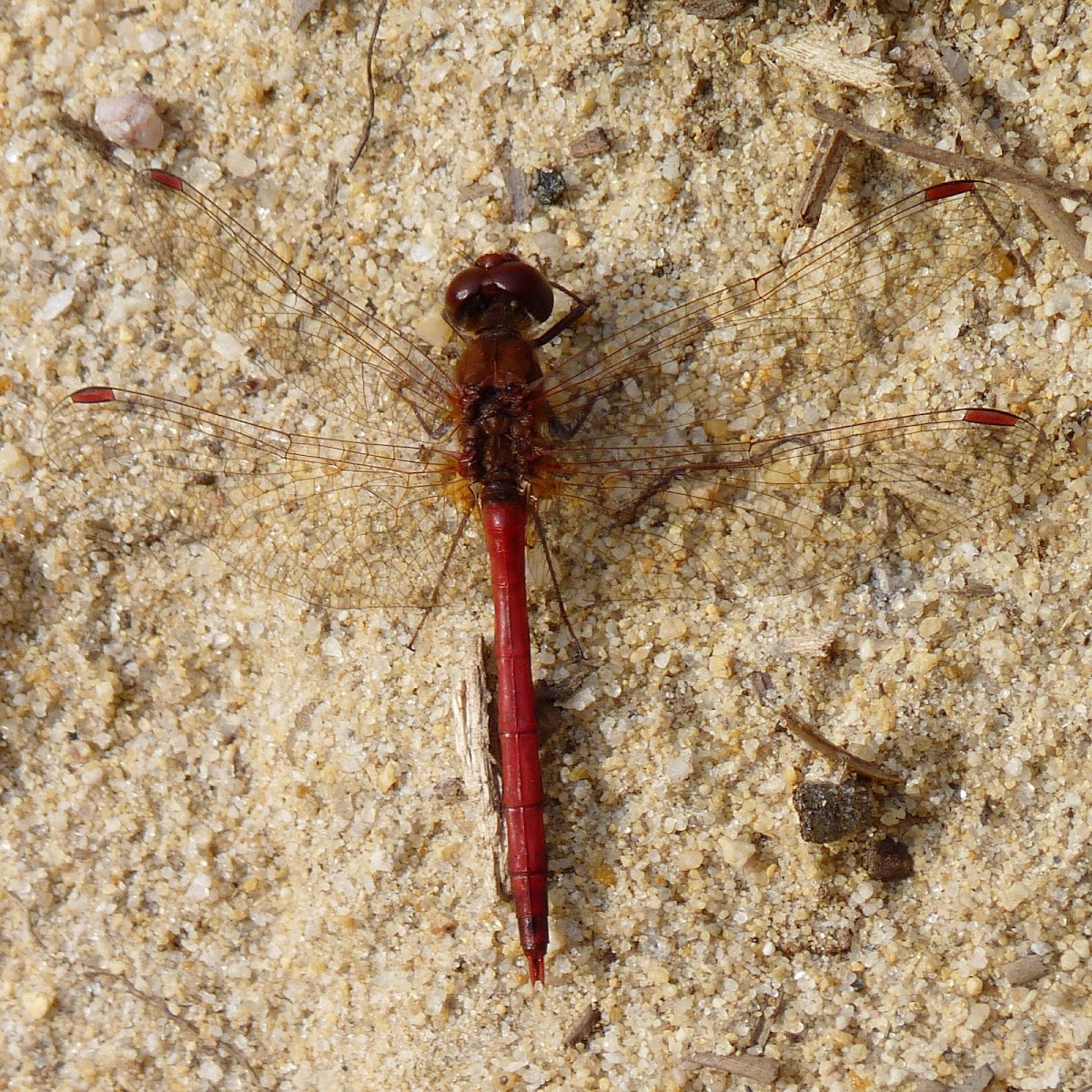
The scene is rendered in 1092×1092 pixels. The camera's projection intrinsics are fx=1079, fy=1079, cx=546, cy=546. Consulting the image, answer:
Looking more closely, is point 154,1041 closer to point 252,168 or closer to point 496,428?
point 496,428

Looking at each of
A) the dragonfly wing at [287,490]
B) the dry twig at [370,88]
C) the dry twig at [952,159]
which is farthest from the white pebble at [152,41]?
the dry twig at [952,159]

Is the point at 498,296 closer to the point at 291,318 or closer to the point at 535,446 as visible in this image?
the point at 535,446

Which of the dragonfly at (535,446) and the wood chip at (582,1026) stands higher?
the dragonfly at (535,446)

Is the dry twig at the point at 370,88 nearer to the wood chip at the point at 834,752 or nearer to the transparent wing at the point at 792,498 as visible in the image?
the transparent wing at the point at 792,498

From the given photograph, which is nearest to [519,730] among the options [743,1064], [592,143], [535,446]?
[535,446]

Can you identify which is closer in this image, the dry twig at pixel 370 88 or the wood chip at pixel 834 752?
the wood chip at pixel 834 752

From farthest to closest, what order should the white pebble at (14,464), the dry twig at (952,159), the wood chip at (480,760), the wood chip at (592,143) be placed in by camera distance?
the white pebble at (14,464) → the wood chip at (592,143) → the wood chip at (480,760) → the dry twig at (952,159)

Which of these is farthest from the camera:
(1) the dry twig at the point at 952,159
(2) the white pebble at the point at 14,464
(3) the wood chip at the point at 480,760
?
(2) the white pebble at the point at 14,464

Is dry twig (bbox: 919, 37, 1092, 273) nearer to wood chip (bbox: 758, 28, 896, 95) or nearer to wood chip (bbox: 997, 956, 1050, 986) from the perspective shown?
wood chip (bbox: 758, 28, 896, 95)
